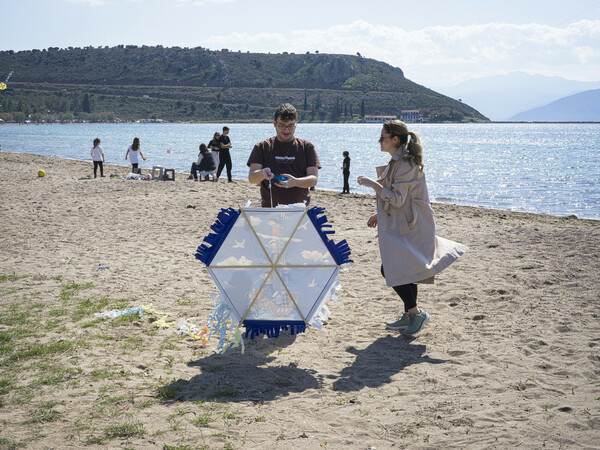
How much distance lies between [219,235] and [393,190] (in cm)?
154

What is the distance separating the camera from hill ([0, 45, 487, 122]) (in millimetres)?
157625

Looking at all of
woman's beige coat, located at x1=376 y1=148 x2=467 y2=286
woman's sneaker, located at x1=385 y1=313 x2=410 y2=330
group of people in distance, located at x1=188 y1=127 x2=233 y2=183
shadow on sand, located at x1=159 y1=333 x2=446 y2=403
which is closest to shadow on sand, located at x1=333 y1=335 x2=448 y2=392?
shadow on sand, located at x1=159 y1=333 x2=446 y2=403

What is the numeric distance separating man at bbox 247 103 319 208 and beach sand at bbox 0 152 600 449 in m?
1.39

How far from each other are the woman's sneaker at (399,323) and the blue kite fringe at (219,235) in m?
1.97

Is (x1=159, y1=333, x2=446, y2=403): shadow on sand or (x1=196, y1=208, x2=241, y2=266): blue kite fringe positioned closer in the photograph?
(x1=159, y1=333, x2=446, y2=403): shadow on sand

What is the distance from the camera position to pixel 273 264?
4367 millimetres

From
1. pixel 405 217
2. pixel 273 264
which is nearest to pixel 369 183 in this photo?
pixel 405 217

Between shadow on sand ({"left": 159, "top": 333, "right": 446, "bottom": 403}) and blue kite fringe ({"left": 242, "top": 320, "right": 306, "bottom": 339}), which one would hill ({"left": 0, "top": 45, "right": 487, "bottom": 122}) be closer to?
shadow on sand ({"left": 159, "top": 333, "right": 446, "bottom": 403})

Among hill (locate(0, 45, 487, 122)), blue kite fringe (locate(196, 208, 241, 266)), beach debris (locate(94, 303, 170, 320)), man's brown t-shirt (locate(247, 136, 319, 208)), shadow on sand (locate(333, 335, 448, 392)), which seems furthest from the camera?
hill (locate(0, 45, 487, 122))

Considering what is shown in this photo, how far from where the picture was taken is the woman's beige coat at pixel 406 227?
4664 millimetres

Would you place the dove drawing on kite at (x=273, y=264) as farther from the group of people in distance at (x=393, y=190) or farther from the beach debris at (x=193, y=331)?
the beach debris at (x=193, y=331)

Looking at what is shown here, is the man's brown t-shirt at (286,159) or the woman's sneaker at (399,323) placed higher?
the man's brown t-shirt at (286,159)

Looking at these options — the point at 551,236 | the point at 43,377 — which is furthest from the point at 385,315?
the point at 551,236

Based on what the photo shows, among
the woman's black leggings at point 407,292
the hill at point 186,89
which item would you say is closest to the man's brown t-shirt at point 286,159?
the woman's black leggings at point 407,292
